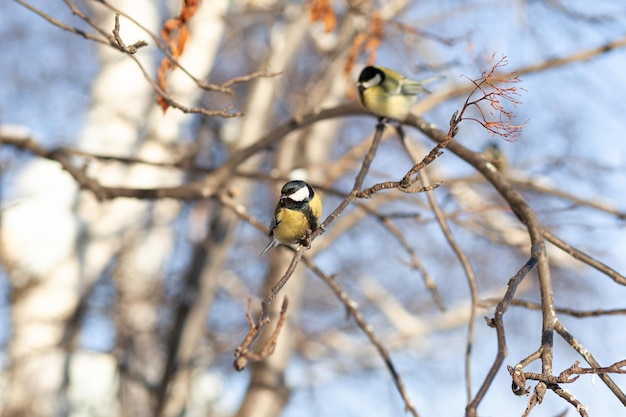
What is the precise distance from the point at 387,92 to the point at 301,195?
95 centimetres

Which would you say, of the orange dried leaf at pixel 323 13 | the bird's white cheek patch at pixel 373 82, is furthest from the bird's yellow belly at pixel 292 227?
the orange dried leaf at pixel 323 13

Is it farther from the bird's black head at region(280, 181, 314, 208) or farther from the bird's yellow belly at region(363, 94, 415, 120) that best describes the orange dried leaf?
the bird's black head at region(280, 181, 314, 208)

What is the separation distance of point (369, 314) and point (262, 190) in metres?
2.54

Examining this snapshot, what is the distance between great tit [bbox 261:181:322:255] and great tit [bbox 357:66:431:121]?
2.44 ft

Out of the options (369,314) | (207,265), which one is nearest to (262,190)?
(369,314)

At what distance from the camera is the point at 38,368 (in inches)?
155

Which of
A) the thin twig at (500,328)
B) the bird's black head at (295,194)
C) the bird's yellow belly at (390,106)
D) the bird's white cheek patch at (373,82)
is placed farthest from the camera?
the bird's white cheek patch at (373,82)

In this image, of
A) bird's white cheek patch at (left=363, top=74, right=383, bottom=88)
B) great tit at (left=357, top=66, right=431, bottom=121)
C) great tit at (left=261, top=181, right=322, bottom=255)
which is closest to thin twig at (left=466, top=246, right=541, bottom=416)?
great tit at (left=261, top=181, right=322, bottom=255)

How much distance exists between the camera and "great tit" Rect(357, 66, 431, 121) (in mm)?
2617

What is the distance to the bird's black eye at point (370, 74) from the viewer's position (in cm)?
277

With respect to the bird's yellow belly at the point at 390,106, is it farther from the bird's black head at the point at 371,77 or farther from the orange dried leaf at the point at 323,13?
the orange dried leaf at the point at 323,13

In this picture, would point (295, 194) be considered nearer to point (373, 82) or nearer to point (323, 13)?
point (373, 82)

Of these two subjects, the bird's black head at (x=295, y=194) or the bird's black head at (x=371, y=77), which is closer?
the bird's black head at (x=295, y=194)

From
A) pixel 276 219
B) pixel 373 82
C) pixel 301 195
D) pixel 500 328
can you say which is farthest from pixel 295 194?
pixel 373 82
